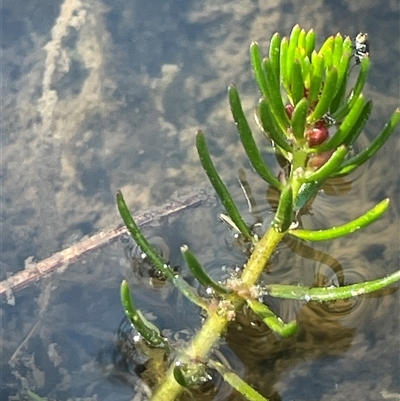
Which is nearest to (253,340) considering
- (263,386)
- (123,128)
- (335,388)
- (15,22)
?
(263,386)

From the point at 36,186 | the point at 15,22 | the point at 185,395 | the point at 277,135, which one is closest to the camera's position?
the point at 277,135

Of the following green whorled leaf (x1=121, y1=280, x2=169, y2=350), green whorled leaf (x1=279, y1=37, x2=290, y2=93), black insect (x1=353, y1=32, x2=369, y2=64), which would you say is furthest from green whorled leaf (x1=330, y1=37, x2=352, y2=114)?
green whorled leaf (x1=121, y1=280, x2=169, y2=350)

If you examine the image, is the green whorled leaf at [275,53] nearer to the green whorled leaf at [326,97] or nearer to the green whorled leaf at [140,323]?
the green whorled leaf at [326,97]

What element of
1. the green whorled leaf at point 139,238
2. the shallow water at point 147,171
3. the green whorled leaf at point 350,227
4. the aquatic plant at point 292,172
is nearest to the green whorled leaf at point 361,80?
the aquatic plant at point 292,172

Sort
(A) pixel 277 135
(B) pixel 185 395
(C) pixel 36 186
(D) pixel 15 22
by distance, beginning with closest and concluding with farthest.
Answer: (A) pixel 277 135
(B) pixel 185 395
(C) pixel 36 186
(D) pixel 15 22

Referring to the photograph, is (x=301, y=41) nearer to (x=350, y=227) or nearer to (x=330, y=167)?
(x=330, y=167)

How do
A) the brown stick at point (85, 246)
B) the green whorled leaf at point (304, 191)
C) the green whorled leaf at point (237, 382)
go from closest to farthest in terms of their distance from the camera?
the green whorled leaf at point (237, 382) < the green whorled leaf at point (304, 191) < the brown stick at point (85, 246)

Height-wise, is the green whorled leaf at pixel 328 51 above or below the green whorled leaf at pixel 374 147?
above

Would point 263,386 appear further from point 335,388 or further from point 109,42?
point 109,42
